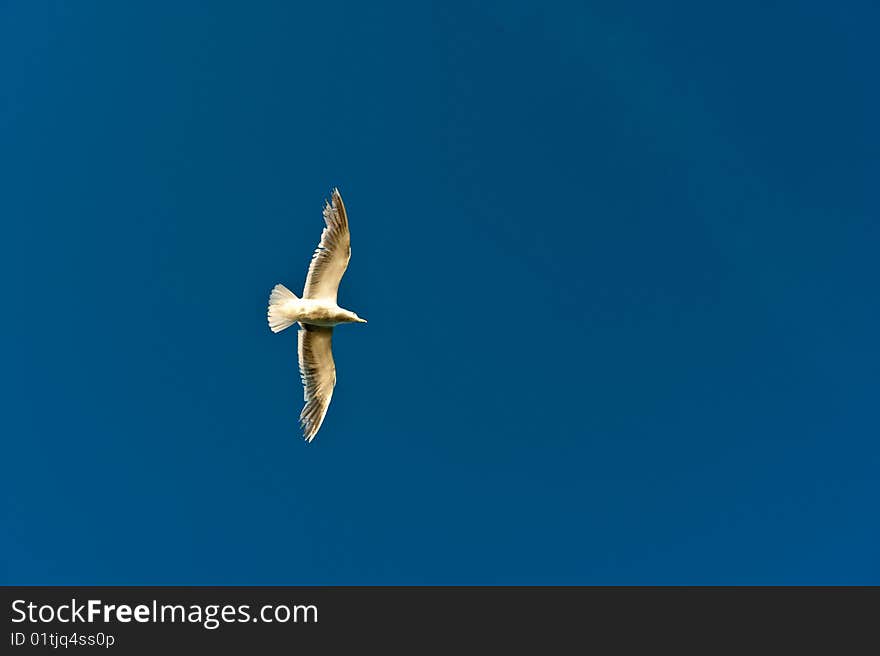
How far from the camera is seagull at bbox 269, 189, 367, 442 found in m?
19.3

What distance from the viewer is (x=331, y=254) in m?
19.4

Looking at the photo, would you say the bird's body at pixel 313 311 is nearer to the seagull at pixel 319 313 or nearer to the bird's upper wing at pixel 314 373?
the seagull at pixel 319 313

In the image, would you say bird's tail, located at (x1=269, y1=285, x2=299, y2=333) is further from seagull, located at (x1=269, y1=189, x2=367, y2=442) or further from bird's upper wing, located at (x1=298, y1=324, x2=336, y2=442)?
bird's upper wing, located at (x1=298, y1=324, x2=336, y2=442)

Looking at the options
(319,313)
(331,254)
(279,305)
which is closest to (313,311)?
(319,313)

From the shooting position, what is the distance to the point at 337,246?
19.3m

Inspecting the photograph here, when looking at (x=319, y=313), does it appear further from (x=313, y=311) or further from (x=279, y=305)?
(x=279, y=305)

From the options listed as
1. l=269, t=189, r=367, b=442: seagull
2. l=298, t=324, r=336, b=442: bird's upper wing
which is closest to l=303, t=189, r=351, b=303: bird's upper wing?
l=269, t=189, r=367, b=442: seagull

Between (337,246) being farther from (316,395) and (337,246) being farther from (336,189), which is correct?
(316,395)

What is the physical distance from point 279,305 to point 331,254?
1775 millimetres

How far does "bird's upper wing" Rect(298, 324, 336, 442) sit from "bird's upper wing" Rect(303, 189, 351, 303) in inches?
41.8
